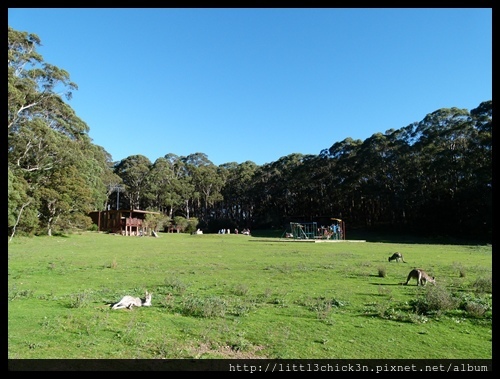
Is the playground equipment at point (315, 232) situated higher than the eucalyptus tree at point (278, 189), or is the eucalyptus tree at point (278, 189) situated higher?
the eucalyptus tree at point (278, 189)

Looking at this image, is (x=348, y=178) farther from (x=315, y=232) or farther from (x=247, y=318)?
(x=247, y=318)

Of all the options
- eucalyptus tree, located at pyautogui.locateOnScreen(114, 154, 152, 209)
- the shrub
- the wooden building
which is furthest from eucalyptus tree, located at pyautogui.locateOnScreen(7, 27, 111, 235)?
eucalyptus tree, located at pyautogui.locateOnScreen(114, 154, 152, 209)

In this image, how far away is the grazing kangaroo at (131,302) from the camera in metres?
6.42

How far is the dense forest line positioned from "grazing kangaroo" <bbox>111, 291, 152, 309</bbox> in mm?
3101

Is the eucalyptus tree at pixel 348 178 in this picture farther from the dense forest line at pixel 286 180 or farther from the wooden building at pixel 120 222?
the wooden building at pixel 120 222

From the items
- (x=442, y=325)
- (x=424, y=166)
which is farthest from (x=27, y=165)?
(x=424, y=166)

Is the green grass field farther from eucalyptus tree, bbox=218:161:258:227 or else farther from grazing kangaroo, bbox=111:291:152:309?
eucalyptus tree, bbox=218:161:258:227

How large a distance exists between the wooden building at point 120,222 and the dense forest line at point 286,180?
1968mm

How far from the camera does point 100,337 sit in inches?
196

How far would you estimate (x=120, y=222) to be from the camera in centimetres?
4103

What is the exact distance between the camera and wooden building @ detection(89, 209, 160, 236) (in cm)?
4069

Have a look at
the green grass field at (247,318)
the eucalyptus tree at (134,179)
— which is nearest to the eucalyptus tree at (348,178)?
the eucalyptus tree at (134,179)

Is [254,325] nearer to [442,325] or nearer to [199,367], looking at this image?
[199,367]

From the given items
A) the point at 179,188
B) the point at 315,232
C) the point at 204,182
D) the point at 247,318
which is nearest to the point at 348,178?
the point at 315,232
